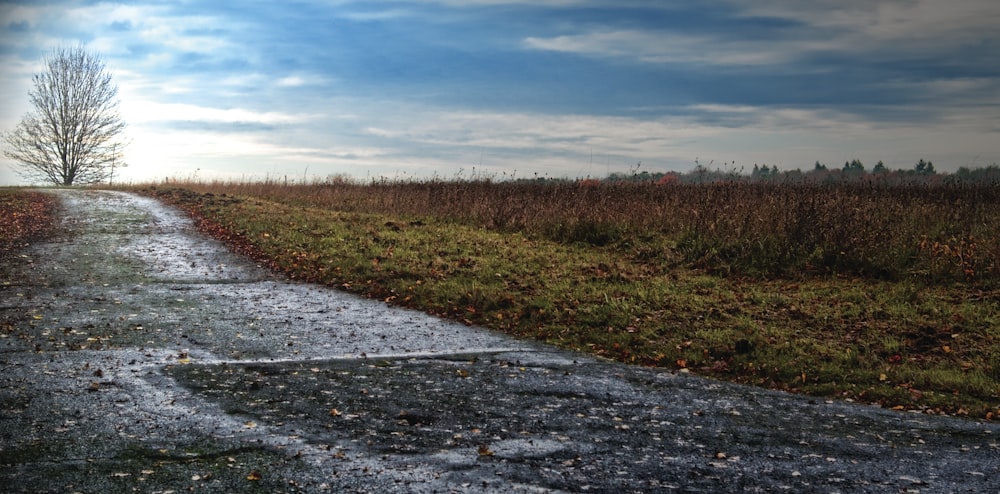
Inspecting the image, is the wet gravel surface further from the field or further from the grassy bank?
the grassy bank

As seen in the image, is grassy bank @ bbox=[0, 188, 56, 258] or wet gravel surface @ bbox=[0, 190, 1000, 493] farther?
grassy bank @ bbox=[0, 188, 56, 258]

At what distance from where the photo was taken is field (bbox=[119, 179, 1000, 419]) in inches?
357

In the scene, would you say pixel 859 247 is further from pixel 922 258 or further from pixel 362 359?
pixel 362 359

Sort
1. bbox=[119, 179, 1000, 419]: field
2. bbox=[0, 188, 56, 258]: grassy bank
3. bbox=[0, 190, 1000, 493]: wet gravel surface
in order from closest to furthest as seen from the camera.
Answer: bbox=[0, 190, 1000, 493]: wet gravel surface
bbox=[119, 179, 1000, 419]: field
bbox=[0, 188, 56, 258]: grassy bank

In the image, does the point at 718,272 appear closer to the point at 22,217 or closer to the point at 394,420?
the point at 394,420

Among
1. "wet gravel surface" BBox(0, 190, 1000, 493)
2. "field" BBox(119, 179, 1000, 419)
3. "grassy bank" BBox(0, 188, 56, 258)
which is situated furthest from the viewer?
"grassy bank" BBox(0, 188, 56, 258)

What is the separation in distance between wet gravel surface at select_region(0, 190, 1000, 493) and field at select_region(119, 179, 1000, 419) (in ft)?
3.61

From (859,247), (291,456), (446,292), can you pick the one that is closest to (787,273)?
(859,247)

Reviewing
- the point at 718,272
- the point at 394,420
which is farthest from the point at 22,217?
the point at 394,420

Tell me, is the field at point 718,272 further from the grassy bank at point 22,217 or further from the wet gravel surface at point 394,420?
the grassy bank at point 22,217

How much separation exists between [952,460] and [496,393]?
3.71 m

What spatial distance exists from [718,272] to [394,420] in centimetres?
971

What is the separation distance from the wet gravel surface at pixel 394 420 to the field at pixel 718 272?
1099 mm

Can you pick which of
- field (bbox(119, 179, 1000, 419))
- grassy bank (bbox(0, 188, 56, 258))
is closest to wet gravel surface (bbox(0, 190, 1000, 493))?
field (bbox(119, 179, 1000, 419))
